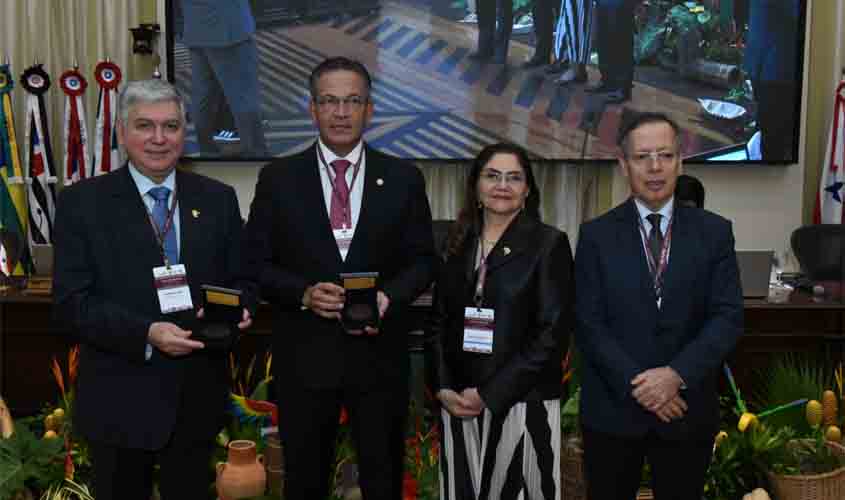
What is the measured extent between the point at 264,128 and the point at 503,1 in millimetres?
1968

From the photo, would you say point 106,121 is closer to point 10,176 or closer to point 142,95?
point 10,176

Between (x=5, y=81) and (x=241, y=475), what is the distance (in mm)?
4127

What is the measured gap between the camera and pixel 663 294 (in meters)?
2.09

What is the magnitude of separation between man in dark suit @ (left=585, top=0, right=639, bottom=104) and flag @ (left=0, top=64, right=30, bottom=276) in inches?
162

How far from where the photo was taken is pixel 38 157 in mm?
5691

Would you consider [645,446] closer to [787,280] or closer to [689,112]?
[787,280]

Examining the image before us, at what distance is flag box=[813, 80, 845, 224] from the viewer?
589cm

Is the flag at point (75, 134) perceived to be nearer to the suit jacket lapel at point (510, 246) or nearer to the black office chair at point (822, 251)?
the suit jacket lapel at point (510, 246)

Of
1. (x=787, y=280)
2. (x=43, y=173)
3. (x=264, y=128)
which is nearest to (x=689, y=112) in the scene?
(x=787, y=280)

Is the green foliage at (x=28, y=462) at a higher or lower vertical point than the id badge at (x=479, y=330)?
lower

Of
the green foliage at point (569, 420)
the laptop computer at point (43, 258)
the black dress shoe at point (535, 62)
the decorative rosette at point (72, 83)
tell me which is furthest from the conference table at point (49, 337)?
the black dress shoe at point (535, 62)

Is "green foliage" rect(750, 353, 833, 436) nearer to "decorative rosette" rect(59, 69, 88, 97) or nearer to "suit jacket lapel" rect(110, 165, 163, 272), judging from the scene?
"suit jacket lapel" rect(110, 165, 163, 272)

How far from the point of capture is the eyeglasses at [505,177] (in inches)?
88.5

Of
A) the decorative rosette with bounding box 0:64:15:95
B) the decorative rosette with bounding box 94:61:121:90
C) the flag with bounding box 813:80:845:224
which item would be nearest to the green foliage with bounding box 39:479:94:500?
the decorative rosette with bounding box 94:61:121:90
